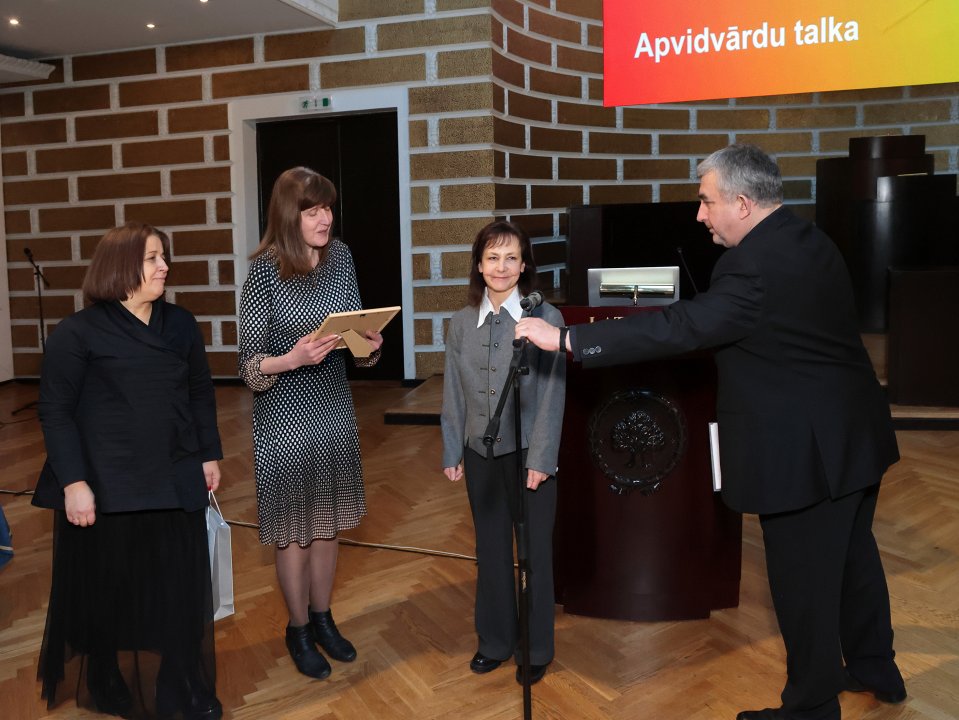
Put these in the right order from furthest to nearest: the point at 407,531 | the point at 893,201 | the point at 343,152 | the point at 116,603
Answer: the point at 893,201, the point at 343,152, the point at 407,531, the point at 116,603

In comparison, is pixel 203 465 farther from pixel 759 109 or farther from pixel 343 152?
pixel 759 109

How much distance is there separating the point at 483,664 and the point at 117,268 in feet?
5.53

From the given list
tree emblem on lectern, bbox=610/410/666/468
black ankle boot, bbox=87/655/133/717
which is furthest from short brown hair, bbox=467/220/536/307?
black ankle boot, bbox=87/655/133/717

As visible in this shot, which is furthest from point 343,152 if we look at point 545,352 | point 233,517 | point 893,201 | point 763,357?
point 763,357

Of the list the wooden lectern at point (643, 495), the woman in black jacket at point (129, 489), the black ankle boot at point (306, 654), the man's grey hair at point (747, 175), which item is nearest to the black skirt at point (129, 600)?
the woman in black jacket at point (129, 489)

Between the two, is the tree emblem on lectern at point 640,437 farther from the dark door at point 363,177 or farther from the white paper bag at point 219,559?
the dark door at point 363,177

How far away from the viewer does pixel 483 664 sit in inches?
121

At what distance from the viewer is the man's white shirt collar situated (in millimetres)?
2869

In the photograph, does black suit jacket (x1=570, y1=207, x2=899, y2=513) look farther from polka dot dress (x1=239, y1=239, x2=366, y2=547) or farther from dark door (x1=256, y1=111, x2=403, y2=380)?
dark door (x1=256, y1=111, x2=403, y2=380)

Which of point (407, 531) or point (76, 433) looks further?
point (407, 531)

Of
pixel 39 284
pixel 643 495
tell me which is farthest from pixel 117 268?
pixel 39 284

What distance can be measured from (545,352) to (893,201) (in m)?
6.88

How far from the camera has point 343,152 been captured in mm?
7969

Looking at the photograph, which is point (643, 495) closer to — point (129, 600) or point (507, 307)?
point (507, 307)
